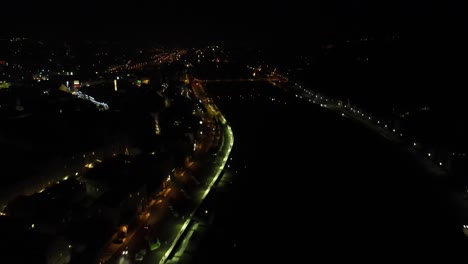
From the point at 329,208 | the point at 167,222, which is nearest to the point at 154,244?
the point at 167,222

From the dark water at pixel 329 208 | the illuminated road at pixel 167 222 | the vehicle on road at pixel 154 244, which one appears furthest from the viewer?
the dark water at pixel 329 208

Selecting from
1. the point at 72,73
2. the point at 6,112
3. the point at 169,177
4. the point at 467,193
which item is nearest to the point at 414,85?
the point at 467,193

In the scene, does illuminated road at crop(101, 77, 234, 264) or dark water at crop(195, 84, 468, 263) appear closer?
illuminated road at crop(101, 77, 234, 264)

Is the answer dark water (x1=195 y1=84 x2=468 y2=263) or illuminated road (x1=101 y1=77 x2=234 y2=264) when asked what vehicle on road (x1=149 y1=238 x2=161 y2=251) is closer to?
illuminated road (x1=101 y1=77 x2=234 y2=264)

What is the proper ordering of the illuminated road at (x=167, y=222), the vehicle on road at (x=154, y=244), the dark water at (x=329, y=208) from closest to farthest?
the illuminated road at (x=167, y=222) → the vehicle on road at (x=154, y=244) → the dark water at (x=329, y=208)

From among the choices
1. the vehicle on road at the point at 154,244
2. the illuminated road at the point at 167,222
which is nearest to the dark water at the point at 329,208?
the illuminated road at the point at 167,222

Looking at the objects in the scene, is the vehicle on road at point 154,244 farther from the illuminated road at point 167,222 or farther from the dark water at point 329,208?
the dark water at point 329,208

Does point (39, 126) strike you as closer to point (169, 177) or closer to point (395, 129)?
point (169, 177)

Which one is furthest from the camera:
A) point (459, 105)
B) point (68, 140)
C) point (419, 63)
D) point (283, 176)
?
point (419, 63)

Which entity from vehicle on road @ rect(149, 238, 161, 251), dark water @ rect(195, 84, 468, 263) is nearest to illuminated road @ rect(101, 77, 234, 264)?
vehicle on road @ rect(149, 238, 161, 251)
